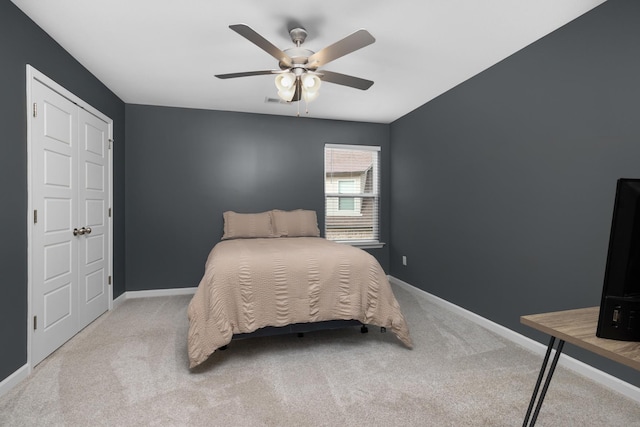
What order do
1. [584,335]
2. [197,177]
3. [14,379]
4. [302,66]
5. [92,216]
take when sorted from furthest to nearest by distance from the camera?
[197,177] < [92,216] < [302,66] < [14,379] < [584,335]

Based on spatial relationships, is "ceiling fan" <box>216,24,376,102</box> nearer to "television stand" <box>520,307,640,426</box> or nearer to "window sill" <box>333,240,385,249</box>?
"television stand" <box>520,307,640,426</box>

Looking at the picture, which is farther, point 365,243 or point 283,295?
point 365,243

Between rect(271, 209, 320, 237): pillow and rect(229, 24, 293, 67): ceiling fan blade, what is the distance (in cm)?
215

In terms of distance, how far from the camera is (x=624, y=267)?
0.86 meters

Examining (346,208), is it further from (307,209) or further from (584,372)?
(584,372)

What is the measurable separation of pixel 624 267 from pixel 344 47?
72.0 inches

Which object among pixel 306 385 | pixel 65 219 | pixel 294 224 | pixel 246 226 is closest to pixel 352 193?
pixel 294 224

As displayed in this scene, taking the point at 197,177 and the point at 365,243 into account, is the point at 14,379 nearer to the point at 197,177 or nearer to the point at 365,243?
the point at 197,177

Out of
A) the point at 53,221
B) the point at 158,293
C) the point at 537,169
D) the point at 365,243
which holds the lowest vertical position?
the point at 158,293

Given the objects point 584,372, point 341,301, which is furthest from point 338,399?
point 584,372

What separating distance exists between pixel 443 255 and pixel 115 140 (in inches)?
157

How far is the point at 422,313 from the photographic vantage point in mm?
3379

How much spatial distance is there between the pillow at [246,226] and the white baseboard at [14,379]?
2.19m

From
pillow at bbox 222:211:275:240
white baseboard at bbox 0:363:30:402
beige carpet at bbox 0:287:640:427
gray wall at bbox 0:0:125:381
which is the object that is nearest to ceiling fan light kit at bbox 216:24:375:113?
gray wall at bbox 0:0:125:381
